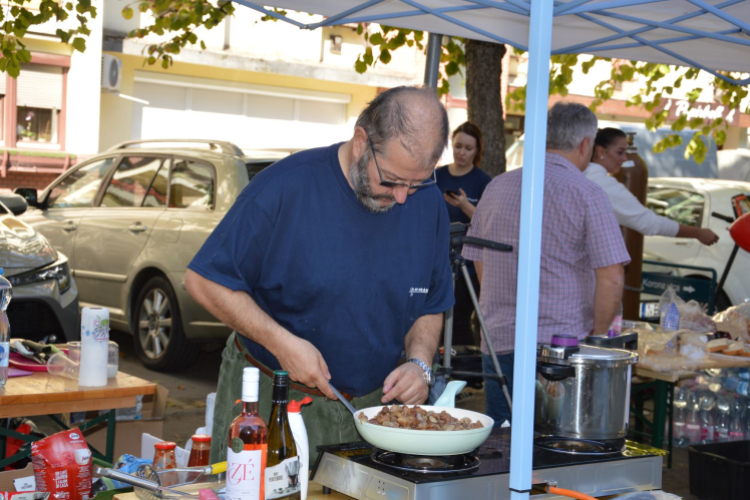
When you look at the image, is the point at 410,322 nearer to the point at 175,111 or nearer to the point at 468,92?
the point at 468,92

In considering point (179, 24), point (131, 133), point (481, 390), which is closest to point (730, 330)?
point (481, 390)

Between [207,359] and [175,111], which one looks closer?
[207,359]

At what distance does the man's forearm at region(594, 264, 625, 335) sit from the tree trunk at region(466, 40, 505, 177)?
156 inches

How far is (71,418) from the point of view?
446 centimetres

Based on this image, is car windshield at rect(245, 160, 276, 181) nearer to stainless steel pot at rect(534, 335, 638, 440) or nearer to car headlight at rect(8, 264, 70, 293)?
car headlight at rect(8, 264, 70, 293)

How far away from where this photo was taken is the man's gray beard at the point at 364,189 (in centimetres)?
262

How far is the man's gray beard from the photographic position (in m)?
2.62

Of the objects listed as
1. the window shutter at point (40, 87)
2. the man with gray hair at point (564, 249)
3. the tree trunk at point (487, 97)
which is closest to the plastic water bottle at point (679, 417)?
the tree trunk at point (487, 97)

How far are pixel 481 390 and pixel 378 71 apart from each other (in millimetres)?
13785

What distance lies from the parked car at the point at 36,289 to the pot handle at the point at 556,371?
13.2 feet

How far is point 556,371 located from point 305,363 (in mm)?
707

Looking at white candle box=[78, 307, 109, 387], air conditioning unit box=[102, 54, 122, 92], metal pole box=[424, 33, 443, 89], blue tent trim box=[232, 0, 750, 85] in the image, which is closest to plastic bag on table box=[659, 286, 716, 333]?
metal pole box=[424, 33, 443, 89]

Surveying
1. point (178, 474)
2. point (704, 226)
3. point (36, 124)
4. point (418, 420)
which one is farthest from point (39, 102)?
point (418, 420)

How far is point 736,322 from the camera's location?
249 inches
